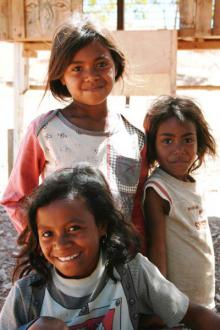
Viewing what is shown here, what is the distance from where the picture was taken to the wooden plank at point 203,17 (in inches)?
218

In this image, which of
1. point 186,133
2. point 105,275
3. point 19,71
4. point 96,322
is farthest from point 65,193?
point 19,71

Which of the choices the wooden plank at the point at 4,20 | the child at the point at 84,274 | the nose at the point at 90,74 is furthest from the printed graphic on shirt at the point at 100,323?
the wooden plank at the point at 4,20

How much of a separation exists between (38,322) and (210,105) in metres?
14.0

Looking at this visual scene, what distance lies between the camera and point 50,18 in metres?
5.73

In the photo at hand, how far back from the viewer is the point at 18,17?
5832mm

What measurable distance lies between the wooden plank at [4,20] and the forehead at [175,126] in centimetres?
402

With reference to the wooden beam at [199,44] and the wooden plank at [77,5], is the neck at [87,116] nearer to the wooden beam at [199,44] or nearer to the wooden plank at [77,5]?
the wooden plank at [77,5]

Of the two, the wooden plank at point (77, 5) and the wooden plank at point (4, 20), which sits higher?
the wooden plank at point (77, 5)

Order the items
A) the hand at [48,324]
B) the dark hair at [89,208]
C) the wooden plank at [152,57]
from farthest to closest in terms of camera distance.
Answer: the wooden plank at [152,57]
the dark hair at [89,208]
the hand at [48,324]

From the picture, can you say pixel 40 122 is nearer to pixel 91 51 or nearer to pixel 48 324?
pixel 91 51

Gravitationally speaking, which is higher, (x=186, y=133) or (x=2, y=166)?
(x=186, y=133)

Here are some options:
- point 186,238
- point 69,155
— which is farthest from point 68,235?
point 186,238

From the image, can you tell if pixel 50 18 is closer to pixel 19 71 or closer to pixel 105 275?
pixel 19 71

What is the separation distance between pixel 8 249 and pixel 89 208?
142 inches
